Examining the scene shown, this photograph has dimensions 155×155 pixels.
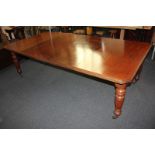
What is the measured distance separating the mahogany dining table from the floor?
22 centimetres

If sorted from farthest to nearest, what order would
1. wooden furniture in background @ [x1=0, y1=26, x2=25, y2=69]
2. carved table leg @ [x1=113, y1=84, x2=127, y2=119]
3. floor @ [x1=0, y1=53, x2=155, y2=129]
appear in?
wooden furniture in background @ [x1=0, y1=26, x2=25, y2=69]
floor @ [x1=0, y1=53, x2=155, y2=129]
carved table leg @ [x1=113, y1=84, x2=127, y2=119]

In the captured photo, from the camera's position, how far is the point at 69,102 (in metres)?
1.71

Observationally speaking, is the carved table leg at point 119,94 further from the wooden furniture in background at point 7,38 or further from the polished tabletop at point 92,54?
the wooden furniture in background at point 7,38

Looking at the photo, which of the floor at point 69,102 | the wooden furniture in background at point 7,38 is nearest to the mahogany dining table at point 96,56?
the floor at point 69,102

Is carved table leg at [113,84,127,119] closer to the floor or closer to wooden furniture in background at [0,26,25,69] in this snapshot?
the floor

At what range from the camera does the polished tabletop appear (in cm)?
116

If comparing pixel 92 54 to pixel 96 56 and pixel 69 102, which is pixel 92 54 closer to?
pixel 96 56

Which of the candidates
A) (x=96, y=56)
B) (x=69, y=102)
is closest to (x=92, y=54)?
(x=96, y=56)

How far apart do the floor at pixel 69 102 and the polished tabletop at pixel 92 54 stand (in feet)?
1.83

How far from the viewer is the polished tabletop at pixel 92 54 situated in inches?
45.8

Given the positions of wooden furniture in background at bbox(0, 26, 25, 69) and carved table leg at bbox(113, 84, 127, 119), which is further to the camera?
wooden furniture in background at bbox(0, 26, 25, 69)

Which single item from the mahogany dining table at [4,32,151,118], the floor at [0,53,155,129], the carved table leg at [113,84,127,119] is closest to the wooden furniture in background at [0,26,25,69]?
the floor at [0,53,155,129]
